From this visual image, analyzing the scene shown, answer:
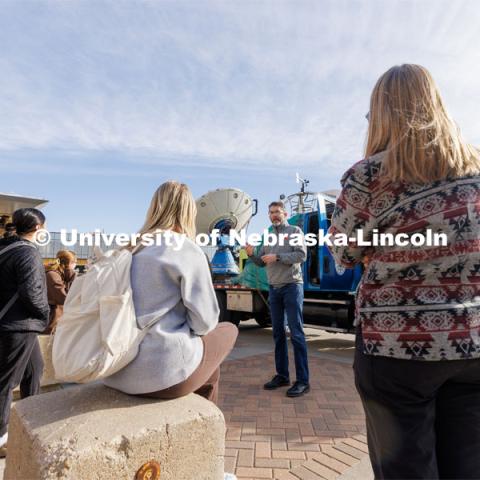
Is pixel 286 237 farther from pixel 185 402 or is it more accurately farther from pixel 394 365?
pixel 394 365

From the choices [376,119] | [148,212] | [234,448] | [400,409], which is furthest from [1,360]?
[376,119]

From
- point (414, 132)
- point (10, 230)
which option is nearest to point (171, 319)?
point (414, 132)

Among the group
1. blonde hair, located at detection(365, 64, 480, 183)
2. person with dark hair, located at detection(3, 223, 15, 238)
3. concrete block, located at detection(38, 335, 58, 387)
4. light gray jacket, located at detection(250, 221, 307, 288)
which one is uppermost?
blonde hair, located at detection(365, 64, 480, 183)

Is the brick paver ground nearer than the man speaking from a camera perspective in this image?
Yes

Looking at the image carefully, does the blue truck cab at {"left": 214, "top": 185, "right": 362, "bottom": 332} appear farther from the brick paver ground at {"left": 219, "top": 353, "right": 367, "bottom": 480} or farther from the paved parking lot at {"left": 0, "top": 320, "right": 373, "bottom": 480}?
the brick paver ground at {"left": 219, "top": 353, "right": 367, "bottom": 480}

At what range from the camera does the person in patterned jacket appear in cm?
116

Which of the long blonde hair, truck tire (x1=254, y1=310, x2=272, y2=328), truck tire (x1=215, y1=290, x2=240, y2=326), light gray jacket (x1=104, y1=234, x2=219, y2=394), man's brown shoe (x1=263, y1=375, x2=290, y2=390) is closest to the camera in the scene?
light gray jacket (x1=104, y1=234, x2=219, y2=394)

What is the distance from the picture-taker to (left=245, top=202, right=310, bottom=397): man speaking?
4.00m

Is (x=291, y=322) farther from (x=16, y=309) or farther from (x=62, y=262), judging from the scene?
(x=62, y=262)

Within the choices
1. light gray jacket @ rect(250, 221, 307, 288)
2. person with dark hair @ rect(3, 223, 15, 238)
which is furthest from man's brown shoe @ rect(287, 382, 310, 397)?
person with dark hair @ rect(3, 223, 15, 238)

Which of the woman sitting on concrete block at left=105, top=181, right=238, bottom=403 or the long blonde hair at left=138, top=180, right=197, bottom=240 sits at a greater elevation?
the long blonde hair at left=138, top=180, right=197, bottom=240

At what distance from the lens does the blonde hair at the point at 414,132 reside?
1.22 metres

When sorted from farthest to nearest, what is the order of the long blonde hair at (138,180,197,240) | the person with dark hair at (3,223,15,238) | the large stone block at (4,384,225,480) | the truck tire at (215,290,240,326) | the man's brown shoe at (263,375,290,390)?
the truck tire at (215,290,240,326) < the man's brown shoe at (263,375,290,390) < the person with dark hair at (3,223,15,238) < the long blonde hair at (138,180,197,240) < the large stone block at (4,384,225,480)

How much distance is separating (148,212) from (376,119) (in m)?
1.37
